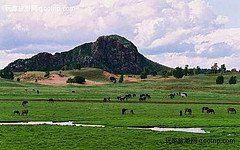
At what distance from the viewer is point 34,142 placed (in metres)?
40.7

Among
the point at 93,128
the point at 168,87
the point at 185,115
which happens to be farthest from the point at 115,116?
the point at 168,87

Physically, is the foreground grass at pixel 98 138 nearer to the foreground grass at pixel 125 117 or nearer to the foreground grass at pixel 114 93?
the foreground grass at pixel 125 117

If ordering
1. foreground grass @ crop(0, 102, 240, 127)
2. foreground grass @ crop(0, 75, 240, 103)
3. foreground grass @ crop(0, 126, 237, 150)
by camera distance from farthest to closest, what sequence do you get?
1. foreground grass @ crop(0, 75, 240, 103)
2. foreground grass @ crop(0, 102, 240, 127)
3. foreground grass @ crop(0, 126, 237, 150)

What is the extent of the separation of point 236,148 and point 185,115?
29595 mm

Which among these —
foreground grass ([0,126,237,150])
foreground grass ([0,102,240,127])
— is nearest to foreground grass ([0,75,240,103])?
foreground grass ([0,102,240,127])

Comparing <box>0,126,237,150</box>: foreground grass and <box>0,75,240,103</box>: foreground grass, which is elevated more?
<box>0,75,240,103</box>: foreground grass

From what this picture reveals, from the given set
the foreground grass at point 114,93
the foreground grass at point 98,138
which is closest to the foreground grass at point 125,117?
the foreground grass at point 98,138

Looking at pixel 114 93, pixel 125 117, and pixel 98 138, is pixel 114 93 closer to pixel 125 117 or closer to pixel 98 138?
pixel 125 117

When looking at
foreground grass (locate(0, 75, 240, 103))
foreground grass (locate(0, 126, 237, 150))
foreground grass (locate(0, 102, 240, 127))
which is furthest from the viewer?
foreground grass (locate(0, 75, 240, 103))

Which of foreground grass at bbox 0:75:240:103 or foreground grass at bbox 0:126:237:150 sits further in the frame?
foreground grass at bbox 0:75:240:103

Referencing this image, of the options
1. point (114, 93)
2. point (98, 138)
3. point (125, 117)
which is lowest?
point (98, 138)

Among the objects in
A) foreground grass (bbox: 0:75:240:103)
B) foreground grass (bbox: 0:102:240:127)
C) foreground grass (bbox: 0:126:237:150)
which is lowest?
foreground grass (bbox: 0:126:237:150)

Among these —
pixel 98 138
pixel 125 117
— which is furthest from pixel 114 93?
pixel 98 138

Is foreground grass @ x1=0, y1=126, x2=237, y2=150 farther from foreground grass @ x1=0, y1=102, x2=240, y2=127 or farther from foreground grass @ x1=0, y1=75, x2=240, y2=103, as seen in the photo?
foreground grass @ x1=0, y1=75, x2=240, y2=103
